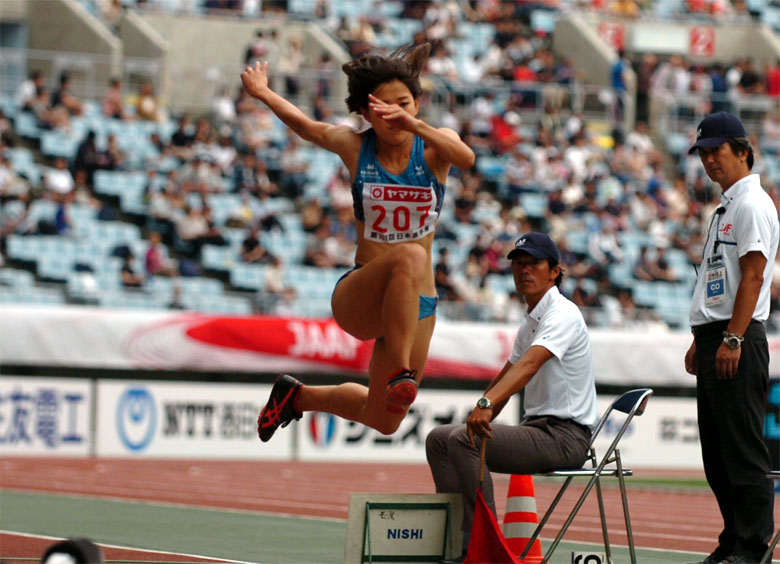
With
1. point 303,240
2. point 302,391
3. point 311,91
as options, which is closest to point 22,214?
point 303,240

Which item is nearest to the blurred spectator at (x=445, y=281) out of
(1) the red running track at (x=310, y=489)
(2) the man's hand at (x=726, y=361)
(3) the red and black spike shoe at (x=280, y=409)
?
(1) the red running track at (x=310, y=489)

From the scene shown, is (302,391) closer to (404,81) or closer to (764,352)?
(404,81)

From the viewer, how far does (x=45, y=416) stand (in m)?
18.6

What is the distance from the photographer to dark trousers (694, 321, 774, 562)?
669cm

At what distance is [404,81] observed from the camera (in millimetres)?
6816

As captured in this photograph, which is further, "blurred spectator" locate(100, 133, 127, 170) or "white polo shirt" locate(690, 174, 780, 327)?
"blurred spectator" locate(100, 133, 127, 170)

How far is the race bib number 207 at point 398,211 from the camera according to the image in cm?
679

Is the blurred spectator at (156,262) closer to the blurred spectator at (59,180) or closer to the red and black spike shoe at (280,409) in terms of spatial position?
the blurred spectator at (59,180)

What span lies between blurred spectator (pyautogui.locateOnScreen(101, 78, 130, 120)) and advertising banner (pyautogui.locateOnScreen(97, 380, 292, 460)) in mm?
5130

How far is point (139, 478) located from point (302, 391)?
28.8ft

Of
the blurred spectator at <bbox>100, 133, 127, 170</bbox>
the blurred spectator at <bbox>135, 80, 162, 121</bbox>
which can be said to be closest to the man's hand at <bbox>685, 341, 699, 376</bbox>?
the blurred spectator at <bbox>100, 133, 127, 170</bbox>

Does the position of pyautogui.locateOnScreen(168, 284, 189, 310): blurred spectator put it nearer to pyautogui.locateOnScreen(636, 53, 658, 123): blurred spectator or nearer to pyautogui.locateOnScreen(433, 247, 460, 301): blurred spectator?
pyautogui.locateOnScreen(433, 247, 460, 301): blurred spectator

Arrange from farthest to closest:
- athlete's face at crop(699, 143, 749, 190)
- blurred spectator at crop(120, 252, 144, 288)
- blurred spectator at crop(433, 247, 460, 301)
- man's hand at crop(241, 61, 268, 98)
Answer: blurred spectator at crop(433, 247, 460, 301)
blurred spectator at crop(120, 252, 144, 288)
man's hand at crop(241, 61, 268, 98)
athlete's face at crop(699, 143, 749, 190)

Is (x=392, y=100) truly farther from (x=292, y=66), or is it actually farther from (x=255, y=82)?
(x=292, y=66)
